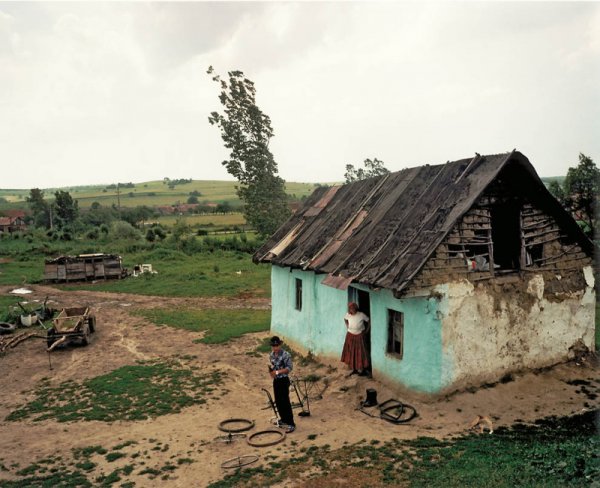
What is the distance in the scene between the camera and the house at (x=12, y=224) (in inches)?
2874

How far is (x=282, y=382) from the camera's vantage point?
10.2 metres

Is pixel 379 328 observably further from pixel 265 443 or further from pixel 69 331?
pixel 69 331

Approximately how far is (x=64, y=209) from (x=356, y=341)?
63965mm

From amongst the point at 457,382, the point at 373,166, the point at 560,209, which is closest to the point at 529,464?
the point at 457,382

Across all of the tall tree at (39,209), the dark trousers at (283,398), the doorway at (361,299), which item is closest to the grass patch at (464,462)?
the dark trousers at (283,398)

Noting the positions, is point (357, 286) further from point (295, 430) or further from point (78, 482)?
point (78, 482)

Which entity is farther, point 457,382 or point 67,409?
point 67,409

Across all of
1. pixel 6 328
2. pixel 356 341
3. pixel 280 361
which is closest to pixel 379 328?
pixel 356 341

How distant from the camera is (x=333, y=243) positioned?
1489 cm

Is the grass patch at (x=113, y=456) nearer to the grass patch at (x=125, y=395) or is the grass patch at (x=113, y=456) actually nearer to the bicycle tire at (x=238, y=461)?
the grass patch at (x=125, y=395)

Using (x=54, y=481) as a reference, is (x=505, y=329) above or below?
above

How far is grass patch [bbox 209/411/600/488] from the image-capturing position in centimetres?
748

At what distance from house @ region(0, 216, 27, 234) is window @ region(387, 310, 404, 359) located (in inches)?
2852

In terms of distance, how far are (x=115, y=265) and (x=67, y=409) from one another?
22413 millimetres
